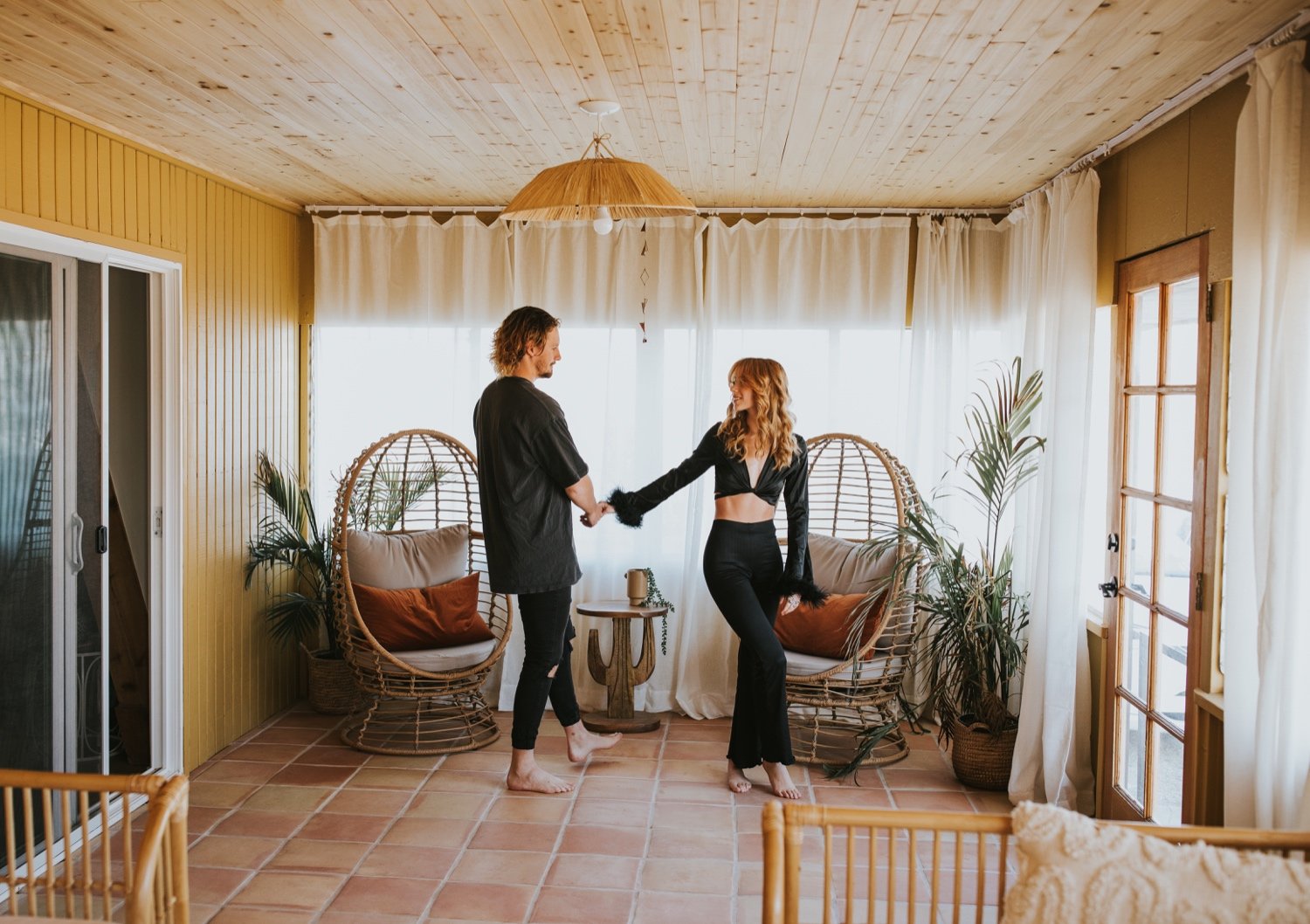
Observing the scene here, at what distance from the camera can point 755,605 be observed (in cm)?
401

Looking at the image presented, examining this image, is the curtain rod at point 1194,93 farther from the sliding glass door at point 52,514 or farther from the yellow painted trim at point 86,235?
the sliding glass door at point 52,514

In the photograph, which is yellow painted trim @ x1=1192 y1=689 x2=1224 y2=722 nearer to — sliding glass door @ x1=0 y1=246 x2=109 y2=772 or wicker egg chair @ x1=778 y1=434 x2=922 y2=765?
wicker egg chair @ x1=778 y1=434 x2=922 y2=765

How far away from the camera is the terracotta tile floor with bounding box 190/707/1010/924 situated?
10.5 ft

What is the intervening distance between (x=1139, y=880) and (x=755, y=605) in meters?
2.46

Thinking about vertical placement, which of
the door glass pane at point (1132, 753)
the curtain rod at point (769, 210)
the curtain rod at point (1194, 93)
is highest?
the curtain rod at point (769, 210)

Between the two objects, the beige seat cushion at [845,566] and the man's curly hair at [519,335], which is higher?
the man's curly hair at [519,335]

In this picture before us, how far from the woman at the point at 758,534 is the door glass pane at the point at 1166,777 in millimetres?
1228

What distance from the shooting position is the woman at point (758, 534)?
397 cm

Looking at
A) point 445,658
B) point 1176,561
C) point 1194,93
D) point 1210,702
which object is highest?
point 1194,93

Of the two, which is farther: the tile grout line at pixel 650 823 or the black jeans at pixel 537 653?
the black jeans at pixel 537 653

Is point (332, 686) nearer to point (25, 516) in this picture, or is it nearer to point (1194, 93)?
point (25, 516)

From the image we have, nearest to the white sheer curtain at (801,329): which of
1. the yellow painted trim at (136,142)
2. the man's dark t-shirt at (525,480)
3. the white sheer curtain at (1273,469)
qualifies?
the man's dark t-shirt at (525,480)

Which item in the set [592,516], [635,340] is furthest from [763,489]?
[635,340]

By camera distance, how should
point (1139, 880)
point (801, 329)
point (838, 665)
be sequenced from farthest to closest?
1. point (801, 329)
2. point (838, 665)
3. point (1139, 880)
